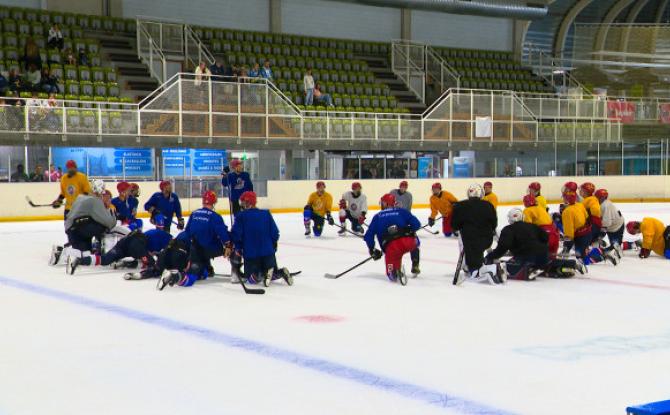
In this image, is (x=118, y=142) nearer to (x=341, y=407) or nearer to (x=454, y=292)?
(x=454, y=292)

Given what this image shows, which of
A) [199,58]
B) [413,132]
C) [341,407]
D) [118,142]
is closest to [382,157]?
[413,132]

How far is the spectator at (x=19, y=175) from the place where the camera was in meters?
19.7

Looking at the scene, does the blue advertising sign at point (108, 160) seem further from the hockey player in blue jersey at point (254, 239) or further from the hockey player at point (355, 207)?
the hockey player in blue jersey at point (254, 239)

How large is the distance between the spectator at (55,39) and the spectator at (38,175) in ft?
17.2

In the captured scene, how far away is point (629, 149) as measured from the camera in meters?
28.4

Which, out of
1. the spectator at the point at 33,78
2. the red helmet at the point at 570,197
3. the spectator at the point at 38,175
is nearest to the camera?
the red helmet at the point at 570,197

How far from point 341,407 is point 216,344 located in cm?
185

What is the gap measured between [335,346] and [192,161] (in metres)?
17.6

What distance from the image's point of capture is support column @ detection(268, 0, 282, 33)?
31281mm

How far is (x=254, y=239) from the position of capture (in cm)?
891

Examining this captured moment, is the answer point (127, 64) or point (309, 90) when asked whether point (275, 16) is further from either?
point (127, 64)

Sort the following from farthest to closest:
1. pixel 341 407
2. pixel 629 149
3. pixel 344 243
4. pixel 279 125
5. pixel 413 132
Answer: pixel 629 149 → pixel 413 132 → pixel 279 125 → pixel 344 243 → pixel 341 407

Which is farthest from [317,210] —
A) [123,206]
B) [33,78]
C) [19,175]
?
[33,78]

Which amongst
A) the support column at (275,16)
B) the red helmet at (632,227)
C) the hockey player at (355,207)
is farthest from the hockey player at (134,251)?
the support column at (275,16)
